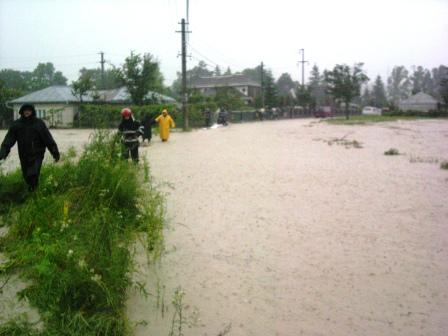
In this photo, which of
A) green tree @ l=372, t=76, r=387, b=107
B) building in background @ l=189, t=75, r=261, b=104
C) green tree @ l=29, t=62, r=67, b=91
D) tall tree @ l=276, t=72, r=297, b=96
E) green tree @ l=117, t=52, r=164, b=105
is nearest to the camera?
green tree @ l=117, t=52, r=164, b=105

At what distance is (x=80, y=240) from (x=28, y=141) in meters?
2.46

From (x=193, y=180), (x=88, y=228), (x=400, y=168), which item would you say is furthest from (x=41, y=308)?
(x=400, y=168)

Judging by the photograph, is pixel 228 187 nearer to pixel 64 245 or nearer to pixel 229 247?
pixel 229 247

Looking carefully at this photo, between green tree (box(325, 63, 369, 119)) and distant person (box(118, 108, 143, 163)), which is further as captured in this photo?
green tree (box(325, 63, 369, 119))

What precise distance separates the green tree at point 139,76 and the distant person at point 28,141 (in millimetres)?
31412

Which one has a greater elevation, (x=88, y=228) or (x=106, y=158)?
(x=106, y=158)

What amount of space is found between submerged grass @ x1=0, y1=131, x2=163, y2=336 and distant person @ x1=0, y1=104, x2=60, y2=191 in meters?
0.33

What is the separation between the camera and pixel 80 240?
5000 mm

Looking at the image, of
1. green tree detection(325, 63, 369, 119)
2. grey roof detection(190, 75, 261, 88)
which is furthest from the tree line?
grey roof detection(190, 75, 261, 88)

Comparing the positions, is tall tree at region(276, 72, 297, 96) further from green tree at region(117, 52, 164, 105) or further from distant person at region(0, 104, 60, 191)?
distant person at region(0, 104, 60, 191)

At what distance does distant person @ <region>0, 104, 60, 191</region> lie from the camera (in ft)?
22.0

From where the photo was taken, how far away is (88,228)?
5254 millimetres

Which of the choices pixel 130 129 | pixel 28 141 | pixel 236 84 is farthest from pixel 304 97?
pixel 28 141

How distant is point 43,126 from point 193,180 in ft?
15.1
